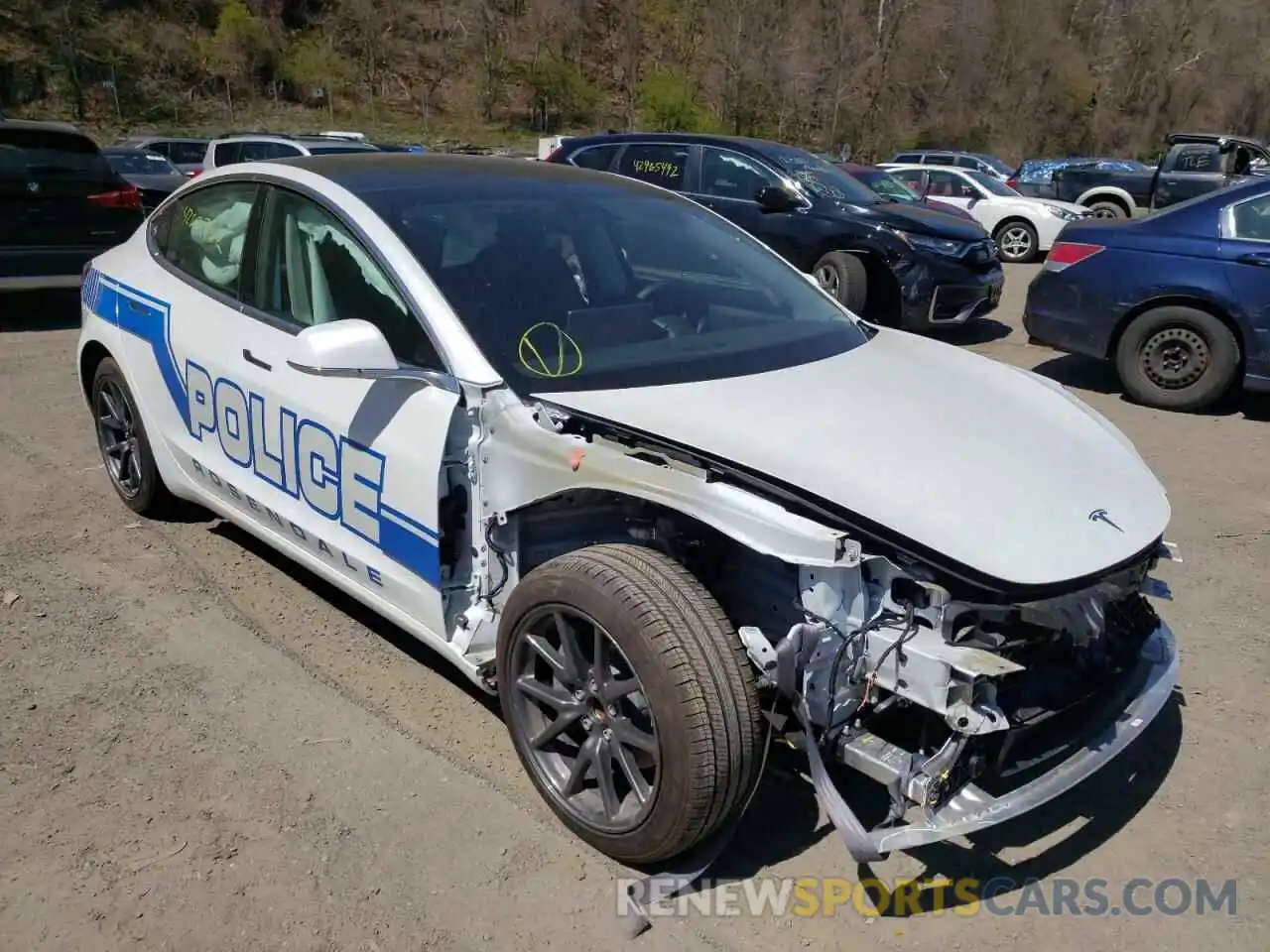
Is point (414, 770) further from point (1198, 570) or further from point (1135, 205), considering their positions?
point (1135, 205)

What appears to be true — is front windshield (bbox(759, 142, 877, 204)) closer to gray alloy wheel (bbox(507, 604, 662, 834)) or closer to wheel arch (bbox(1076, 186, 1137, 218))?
gray alloy wheel (bbox(507, 604, 662, 834))

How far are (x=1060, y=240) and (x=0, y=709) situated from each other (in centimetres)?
702

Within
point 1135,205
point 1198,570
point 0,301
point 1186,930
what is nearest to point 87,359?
point 1186,930

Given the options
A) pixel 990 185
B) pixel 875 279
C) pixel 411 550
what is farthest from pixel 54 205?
pixel 990 185

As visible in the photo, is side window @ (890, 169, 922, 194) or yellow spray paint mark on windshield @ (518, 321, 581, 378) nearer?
yellow spray paint mark on windshield @ (518, 321, 581, 378)

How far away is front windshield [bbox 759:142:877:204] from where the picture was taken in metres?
9.40

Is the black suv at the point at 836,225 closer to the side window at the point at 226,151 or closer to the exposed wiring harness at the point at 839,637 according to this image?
the exposed wiring harness at the point at 839,637

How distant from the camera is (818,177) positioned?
9633mm

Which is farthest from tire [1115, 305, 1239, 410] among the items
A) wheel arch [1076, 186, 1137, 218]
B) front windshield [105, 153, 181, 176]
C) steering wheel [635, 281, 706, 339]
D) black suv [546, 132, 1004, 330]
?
wheel arch [1076, 186, 1137, 218]

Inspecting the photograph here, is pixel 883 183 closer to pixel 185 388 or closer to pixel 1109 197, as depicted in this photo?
pixel 1109 197

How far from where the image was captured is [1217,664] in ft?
12.3

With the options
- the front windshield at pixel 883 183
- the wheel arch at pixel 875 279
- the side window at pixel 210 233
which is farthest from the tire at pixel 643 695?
the front windshield at pixel 883 183

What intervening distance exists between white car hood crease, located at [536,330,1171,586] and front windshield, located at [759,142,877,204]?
21.7ft

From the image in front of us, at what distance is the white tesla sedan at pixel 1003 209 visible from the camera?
617 inches
